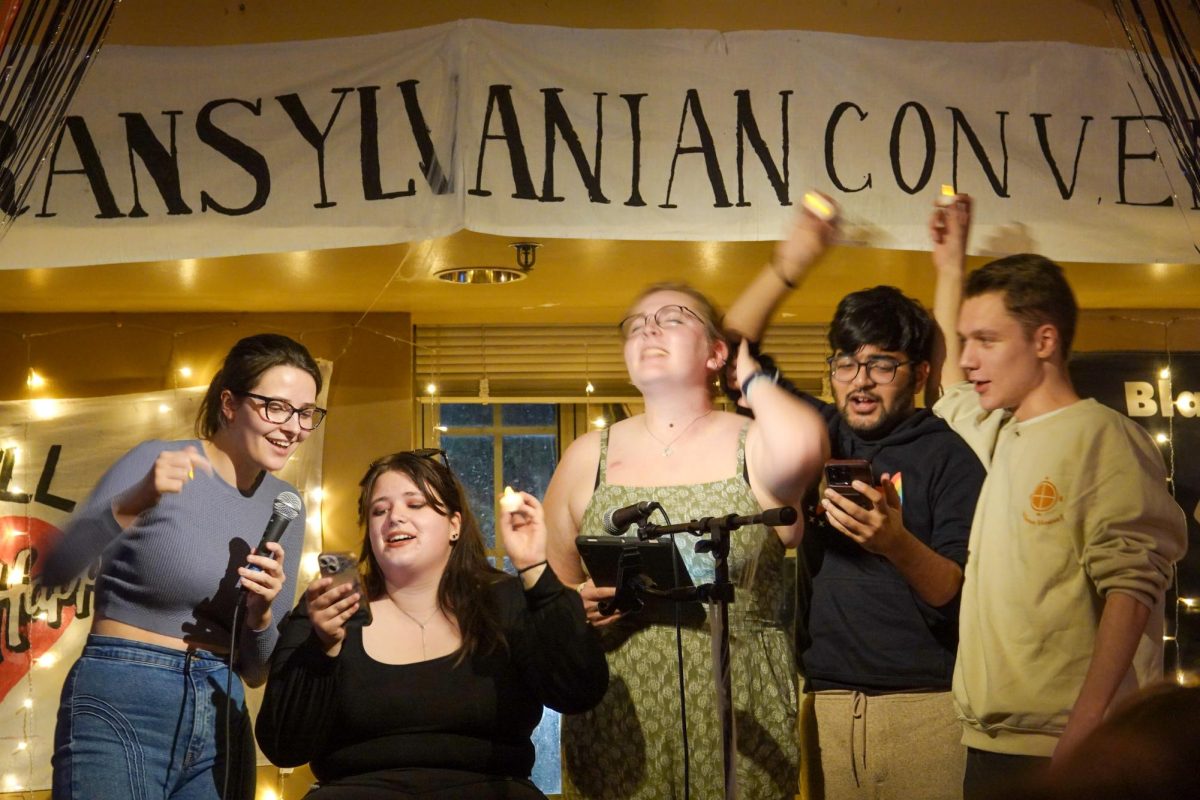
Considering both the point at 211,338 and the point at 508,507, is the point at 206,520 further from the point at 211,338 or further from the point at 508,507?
the point at 211,338

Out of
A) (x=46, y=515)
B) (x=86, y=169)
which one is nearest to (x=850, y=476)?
(x=86, y=169)

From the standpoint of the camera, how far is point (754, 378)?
2.24 m

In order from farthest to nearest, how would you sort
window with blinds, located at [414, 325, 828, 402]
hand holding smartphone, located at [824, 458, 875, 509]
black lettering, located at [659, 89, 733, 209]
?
window with blinds, located at [414, 325, 828, 402]
black lettering, located at [659, 89, 733, 209]
hand holding smartphone, located at [824, 458, 875, 509]

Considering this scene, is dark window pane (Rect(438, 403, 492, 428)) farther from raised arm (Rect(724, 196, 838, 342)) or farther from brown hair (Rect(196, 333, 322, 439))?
raised arm (Rect(724, 196, 838, 342))

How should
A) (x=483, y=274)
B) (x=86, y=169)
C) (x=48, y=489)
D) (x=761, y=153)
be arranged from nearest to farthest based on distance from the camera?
(x=86, y=169) < (x=761, y=153) < (x=483, y=274) < (x=48, y=489)

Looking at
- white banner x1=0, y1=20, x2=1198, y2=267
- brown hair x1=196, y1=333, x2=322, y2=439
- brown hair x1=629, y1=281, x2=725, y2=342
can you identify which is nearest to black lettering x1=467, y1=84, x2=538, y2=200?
white banner x1=0, y1=20, x2=1198, y2=267

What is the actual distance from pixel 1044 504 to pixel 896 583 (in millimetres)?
351

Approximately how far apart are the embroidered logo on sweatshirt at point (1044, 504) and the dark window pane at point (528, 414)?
3418 mm

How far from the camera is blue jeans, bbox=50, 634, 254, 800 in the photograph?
2.35 m

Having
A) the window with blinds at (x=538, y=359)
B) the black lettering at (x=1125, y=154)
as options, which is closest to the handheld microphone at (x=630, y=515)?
the black lettering at (x=1125, y=154)

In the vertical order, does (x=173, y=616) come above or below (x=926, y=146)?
below

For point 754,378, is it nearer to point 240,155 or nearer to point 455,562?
point 455,562

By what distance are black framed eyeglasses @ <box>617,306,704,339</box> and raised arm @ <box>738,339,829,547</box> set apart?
0.59ft

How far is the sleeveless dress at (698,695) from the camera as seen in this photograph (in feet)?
7.10
